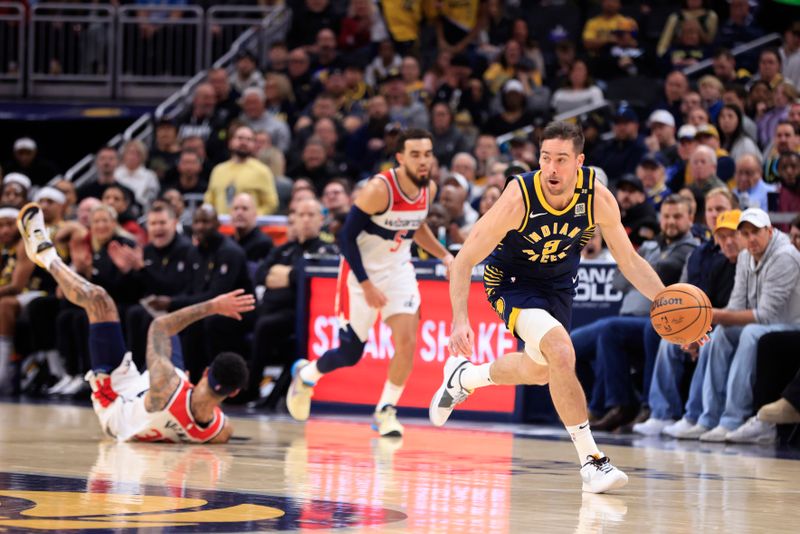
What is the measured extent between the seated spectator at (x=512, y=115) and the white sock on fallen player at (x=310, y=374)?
6711 millimetres

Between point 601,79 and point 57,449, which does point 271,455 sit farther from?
point 601,79

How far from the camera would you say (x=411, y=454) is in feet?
28.5

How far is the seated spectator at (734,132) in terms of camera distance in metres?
13.4

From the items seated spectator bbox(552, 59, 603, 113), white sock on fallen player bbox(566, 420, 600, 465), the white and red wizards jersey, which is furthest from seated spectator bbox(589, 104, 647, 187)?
white sock on fallen player bbox(566, 420, 600, 465)

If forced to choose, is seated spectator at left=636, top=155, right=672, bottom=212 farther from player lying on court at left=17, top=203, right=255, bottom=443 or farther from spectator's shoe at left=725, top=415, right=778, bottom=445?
player lying on court at left=17, top=203, right=255, bottom=443

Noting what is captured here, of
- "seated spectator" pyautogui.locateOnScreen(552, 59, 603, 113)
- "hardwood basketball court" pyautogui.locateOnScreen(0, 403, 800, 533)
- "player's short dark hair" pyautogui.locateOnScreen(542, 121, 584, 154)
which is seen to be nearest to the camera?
"hardwood basketball court" pyautogui.locateOnScreen(0, 403, 800, 533)

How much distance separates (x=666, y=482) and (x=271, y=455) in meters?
2.44

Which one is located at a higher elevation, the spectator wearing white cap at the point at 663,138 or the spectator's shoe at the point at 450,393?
the spectator wearing white cap at the point at 663,138

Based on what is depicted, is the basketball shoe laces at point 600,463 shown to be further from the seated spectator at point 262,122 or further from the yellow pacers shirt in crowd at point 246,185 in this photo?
the seated spectator at point 262,122

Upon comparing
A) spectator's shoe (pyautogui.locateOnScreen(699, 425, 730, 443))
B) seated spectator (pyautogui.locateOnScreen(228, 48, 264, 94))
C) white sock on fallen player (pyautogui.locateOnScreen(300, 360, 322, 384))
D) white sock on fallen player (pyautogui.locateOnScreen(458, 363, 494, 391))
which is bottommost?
spectator's shoe (pyautogui.locateOnScreen(699, 425, 730, 443))

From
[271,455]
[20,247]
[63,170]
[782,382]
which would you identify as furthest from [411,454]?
[63,170]

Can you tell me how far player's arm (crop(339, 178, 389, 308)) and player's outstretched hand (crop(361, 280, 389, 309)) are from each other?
0.12 feet

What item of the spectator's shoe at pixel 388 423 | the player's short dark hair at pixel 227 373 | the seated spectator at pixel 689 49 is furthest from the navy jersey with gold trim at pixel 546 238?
the seated spectator at pixel 689 49

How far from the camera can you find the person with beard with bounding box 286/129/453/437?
10.1 m
